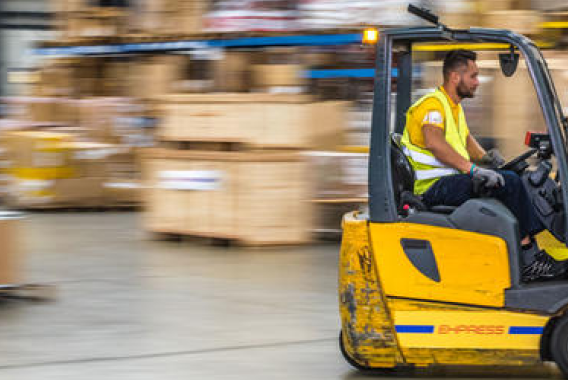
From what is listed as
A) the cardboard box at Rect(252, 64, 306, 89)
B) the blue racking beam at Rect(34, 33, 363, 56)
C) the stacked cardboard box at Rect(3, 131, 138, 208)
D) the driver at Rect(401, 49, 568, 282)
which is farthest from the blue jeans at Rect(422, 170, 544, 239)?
the stacked cardboard box at Rect(3, 131, 138, 208)

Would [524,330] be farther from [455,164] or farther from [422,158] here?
[422,158]

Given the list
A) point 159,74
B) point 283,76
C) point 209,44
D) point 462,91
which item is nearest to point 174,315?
point 462,91

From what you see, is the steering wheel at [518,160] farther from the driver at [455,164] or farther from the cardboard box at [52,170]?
the cardboard box at [52,170]

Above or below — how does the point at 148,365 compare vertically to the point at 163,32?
below

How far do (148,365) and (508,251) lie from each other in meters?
1.98

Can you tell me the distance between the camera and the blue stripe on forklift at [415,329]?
511 centimetres

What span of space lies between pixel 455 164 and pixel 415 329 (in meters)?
0.82

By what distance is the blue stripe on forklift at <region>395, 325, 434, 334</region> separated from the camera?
511cm

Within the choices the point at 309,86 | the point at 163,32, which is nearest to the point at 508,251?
the point at 309,86

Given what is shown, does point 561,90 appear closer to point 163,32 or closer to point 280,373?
point 280,373

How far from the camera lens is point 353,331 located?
206 inches

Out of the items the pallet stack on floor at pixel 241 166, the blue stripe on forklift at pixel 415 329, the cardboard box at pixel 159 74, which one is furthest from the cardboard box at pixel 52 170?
the blue stripe on forklift at pixel 415 329

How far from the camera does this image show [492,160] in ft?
19.0

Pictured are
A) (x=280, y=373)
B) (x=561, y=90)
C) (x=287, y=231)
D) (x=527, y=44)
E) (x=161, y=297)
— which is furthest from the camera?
(x=287, y=231)
